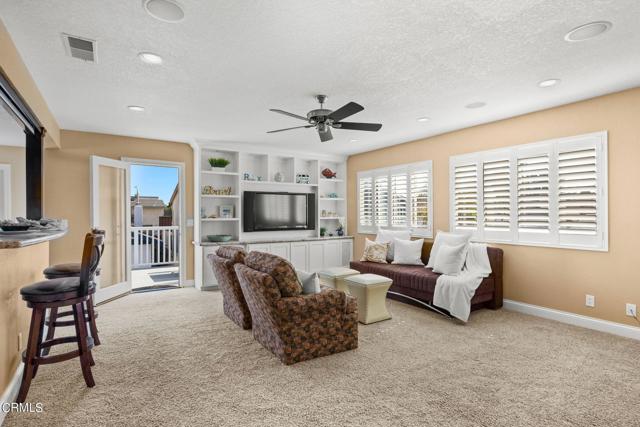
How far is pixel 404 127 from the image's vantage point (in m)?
5.09

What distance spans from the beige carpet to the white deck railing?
371cm

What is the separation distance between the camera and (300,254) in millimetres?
6770

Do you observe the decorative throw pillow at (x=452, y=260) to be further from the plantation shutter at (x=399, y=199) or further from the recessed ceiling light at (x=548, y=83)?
the recessed ceiling light at (x=548, y=83)

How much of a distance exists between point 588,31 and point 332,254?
5.46m

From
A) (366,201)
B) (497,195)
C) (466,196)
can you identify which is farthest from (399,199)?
(497,195)

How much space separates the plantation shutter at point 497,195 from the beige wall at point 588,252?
0.96 ft

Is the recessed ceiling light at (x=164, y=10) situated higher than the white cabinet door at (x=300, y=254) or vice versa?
the recessed ceiling light at (x=164, y=10)

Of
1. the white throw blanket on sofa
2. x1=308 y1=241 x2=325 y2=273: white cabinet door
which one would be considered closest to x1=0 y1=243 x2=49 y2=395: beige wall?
the white throw blanket on sofa

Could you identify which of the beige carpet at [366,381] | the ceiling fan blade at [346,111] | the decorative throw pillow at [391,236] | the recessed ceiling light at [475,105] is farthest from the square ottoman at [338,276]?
the recessed ceiling light at [475,105]

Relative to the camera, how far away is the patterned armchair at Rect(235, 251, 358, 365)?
2.91 m

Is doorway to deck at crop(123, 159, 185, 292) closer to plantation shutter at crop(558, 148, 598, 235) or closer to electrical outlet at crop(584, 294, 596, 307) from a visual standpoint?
plantation shutter at crop(558, 148, 598, 235)

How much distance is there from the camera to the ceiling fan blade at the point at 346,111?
3138 millimetres

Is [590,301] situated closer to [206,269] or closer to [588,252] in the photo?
[588,252]

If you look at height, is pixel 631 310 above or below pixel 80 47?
below
